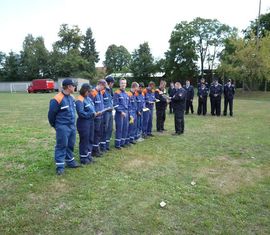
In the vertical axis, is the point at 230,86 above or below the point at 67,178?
above

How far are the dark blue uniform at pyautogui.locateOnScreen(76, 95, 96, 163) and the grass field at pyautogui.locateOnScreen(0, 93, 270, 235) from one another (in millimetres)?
448

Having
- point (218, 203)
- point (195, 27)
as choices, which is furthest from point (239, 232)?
point (195, 27)

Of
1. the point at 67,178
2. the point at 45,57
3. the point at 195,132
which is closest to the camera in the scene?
the point at 67,178

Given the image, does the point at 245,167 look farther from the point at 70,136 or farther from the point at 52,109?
the point at 52,109

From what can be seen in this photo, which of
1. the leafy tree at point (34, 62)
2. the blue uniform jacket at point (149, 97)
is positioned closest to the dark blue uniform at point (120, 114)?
the blue uniform jacket at point (149, 97)

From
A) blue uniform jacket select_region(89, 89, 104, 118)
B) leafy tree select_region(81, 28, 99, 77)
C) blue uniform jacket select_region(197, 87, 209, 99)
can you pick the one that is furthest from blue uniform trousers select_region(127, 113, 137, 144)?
leafy tree select_region(81, 28, 99, 77)

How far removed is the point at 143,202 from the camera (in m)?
5.28

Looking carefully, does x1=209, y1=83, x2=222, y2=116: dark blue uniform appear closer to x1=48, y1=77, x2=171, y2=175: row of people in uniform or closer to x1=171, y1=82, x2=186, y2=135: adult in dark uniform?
x1=171, y1=82, x2=186, y2=135: adult in dark uniform

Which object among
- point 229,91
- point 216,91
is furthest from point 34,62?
point 229,91

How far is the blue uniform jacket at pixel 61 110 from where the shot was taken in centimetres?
645

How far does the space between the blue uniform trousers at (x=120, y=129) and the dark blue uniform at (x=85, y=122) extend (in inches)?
62.0

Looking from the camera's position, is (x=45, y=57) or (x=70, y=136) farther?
(x=45, y=57)

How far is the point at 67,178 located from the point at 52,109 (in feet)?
4.57

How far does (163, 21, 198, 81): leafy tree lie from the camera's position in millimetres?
54125
